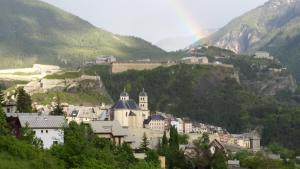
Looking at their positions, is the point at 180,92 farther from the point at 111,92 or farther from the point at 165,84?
the point at 111,92

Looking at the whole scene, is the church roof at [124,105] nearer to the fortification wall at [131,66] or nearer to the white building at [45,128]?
the white building at [45,128]

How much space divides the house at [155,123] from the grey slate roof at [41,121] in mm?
47641

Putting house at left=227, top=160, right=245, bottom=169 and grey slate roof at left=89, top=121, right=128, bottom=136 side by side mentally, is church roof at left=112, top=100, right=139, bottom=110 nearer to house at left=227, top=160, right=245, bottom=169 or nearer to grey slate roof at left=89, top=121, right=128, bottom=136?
house at left=227, top=160, right=245, bottom=169

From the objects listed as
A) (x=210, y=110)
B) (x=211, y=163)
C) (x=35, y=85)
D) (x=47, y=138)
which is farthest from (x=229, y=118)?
(x=47, y=138)

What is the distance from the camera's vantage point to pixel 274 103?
17962cm

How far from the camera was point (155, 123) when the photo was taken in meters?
110

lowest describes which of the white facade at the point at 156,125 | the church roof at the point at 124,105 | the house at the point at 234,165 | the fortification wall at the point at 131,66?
the house at the point at 234,165

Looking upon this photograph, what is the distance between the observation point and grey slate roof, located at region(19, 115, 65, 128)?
5503cm

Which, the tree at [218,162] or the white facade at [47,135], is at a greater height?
the white facade at [47,135]

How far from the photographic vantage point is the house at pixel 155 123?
349 feet

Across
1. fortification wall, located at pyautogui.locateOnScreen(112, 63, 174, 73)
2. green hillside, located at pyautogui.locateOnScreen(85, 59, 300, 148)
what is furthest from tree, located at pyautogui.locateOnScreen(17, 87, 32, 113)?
fortification wall, located at pyautogui.locateOnScreen(112, 63, 174, 73)

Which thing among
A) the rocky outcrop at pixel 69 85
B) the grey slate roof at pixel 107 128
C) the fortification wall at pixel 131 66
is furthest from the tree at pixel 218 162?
the fortification wall at pixel 131 66

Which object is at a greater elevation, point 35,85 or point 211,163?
point 35,85

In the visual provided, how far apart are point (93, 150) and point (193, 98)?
434 feet
